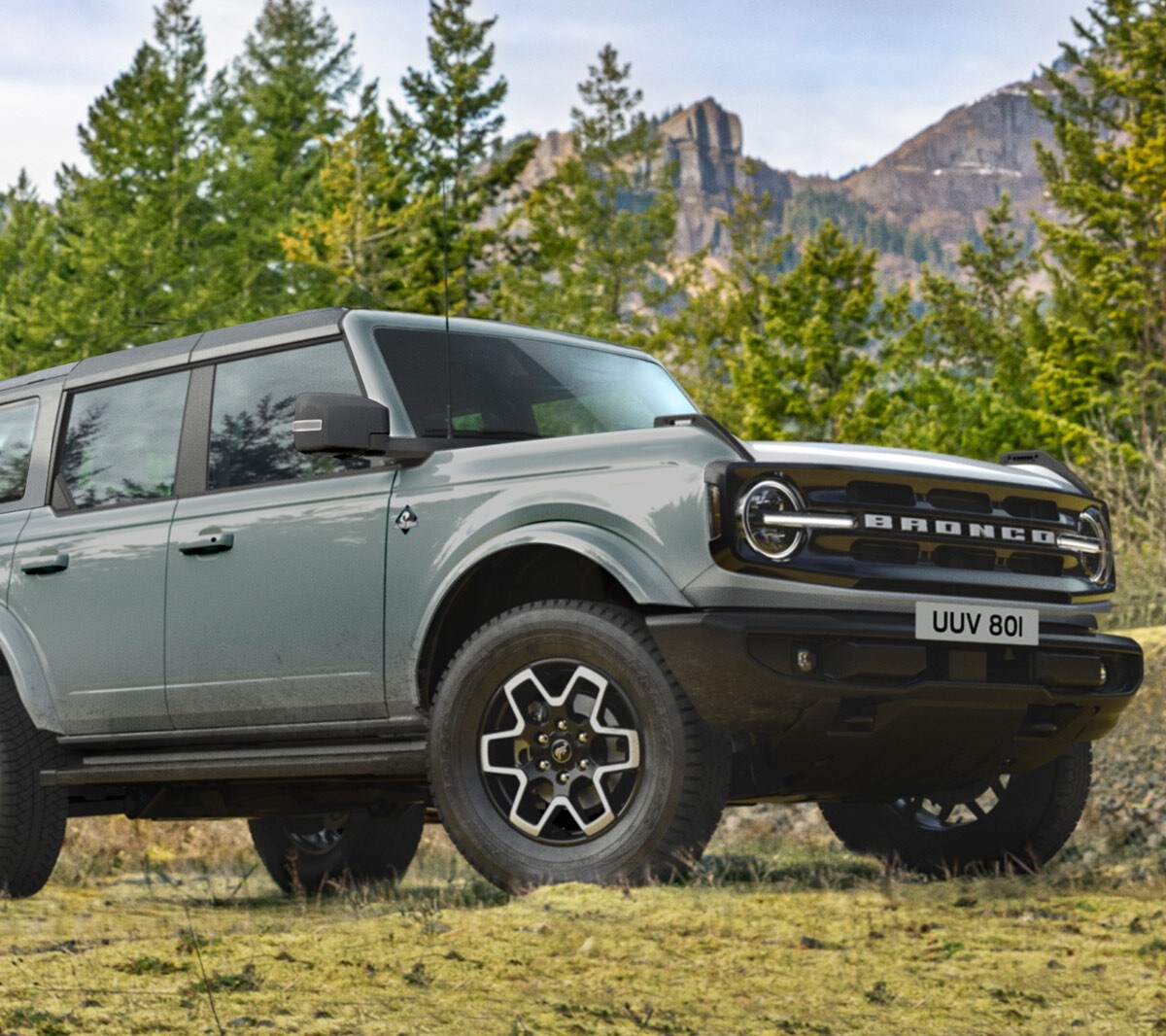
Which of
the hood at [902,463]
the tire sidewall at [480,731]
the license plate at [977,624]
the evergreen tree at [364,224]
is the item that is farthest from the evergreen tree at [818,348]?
the tire sidewall at [480,731]

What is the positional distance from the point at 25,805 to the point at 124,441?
1563 mm

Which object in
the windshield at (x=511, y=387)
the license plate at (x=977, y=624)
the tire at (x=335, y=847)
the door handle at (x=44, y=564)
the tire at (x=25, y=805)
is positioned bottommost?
the tire at (x=335, y=847)

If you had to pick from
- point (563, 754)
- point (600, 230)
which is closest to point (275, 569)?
point (563, 754)

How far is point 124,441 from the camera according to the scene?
23.0 ft

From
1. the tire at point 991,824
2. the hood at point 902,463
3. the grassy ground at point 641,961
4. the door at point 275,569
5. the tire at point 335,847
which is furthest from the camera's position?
the tire at point 335,847

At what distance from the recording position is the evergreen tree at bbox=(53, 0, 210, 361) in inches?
1359

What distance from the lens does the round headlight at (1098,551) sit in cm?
598

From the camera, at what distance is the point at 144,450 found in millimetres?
6906

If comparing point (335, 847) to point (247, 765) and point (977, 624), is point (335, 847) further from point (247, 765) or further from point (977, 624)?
point (977, 624)

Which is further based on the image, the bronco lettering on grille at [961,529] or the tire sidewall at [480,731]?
the bronco lettering on grille at [961,529]

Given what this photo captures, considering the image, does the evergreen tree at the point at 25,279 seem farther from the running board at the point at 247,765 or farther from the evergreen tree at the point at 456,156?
the running board at the point at 247,765

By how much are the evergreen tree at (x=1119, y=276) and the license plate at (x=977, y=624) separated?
26781 mm

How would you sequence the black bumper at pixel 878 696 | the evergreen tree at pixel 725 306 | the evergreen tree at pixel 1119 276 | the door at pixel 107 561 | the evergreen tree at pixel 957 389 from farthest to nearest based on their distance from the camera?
the evergreen tree at pixel 725 306, the evergreen tree at pixel 957 389, the evergreen tree at pixel 1119 276, the door at pixel 107 561, the black bumper at pixel 878 696

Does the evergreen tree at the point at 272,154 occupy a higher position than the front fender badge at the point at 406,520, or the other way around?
the evergreen tree at the point at 272,154
